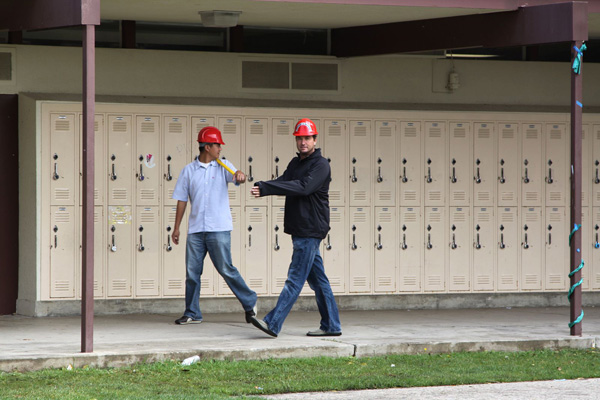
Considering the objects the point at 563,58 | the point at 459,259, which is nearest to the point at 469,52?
the point at 563,58

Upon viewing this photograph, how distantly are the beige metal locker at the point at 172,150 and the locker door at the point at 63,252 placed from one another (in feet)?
3.20

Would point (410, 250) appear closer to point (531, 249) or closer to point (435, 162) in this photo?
point (435, 162)

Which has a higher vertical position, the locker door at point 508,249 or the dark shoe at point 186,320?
the locker door at point 508,249

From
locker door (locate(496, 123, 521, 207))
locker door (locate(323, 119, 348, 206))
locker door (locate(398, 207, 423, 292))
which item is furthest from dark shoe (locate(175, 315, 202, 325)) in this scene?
locker door (locate(496, 123, 521, 207))

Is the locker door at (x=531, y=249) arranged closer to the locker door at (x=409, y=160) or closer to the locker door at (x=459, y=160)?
the locker door at (x=459, y=160)

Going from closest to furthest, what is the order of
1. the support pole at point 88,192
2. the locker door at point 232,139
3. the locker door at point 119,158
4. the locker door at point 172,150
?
the support pole at point 88,192 → the locker door at point 119,158 → the locker door at point 172,150 → the locker door at point 232,139

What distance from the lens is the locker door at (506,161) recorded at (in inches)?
456

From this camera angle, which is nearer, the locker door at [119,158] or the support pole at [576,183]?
the support pole at [576,183]

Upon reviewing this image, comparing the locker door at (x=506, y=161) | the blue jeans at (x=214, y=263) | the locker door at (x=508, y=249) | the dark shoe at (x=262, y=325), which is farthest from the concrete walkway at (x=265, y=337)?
the locker door at (x=506, y=161)

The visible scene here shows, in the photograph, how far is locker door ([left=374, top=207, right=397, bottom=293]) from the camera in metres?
11.2

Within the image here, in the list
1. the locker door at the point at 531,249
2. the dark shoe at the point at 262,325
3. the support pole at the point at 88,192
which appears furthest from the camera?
the locker door at the point at 531,249

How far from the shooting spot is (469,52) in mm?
11727

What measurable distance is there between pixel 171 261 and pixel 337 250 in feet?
5.78

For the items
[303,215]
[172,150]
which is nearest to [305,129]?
[303,215]
